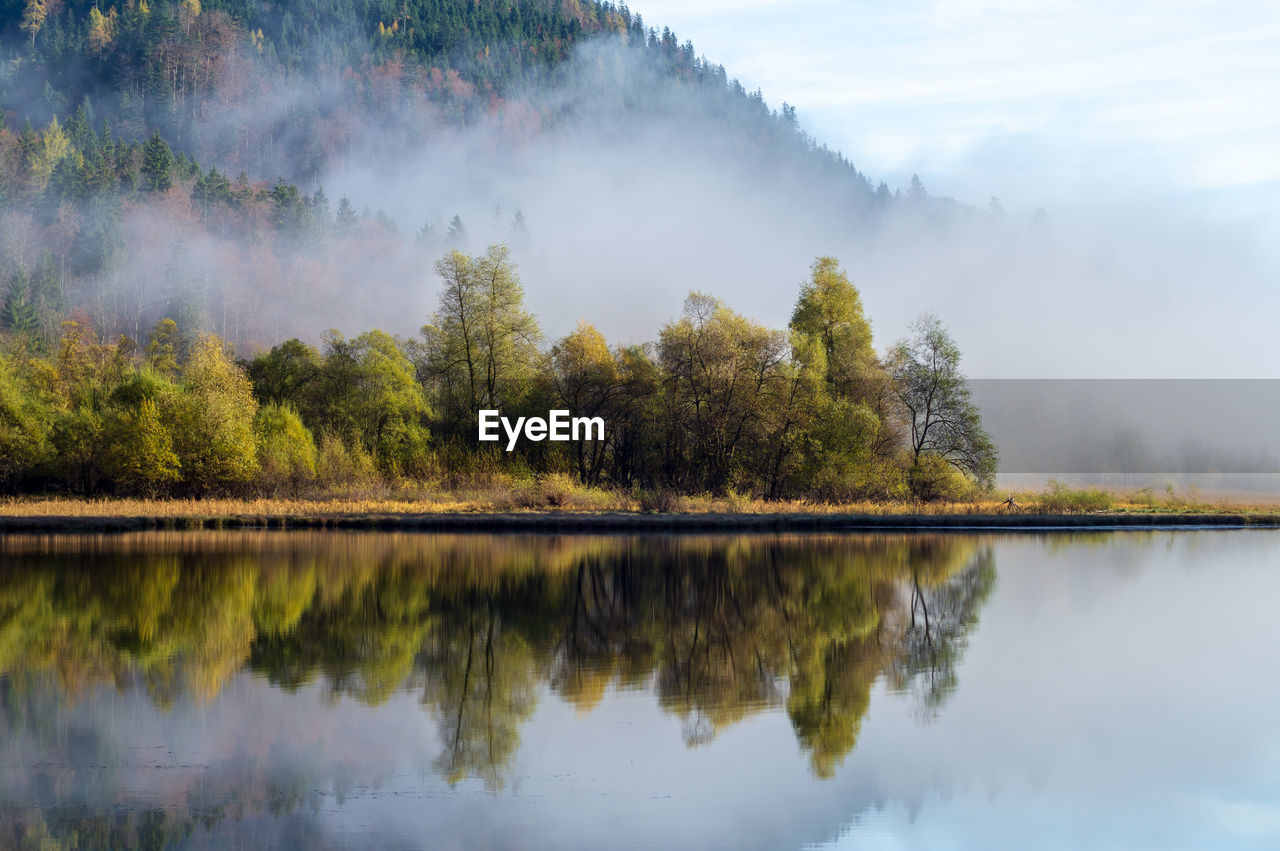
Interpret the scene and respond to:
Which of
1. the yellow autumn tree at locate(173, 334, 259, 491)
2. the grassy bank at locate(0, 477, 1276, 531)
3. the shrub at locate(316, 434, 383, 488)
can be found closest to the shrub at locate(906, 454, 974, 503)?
the grassy bank at locate(0, 477, 1276, 531)

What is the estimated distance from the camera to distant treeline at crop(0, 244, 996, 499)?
45.3 m

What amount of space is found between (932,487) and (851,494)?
11.6 ft

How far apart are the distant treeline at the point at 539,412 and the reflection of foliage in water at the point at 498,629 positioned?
15439 mm

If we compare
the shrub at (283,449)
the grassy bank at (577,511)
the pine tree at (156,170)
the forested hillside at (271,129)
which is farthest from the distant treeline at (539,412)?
the pine tree at (156,170)

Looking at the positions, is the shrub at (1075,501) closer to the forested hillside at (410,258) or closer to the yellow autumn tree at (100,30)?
the forested hillside at (410,258)

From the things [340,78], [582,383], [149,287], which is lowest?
[582,383]

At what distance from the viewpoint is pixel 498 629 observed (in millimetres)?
17547

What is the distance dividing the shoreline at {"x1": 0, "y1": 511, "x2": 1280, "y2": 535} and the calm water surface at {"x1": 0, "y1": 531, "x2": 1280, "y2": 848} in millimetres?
14519

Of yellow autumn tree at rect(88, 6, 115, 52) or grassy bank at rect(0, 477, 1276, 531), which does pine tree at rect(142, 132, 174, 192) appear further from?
grassy bank at rect(0, 477, 1276, 531)

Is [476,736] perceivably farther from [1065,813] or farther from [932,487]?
[932,487]

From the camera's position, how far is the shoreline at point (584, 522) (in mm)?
38438

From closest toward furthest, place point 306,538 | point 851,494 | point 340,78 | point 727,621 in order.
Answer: point 727,621 < point 306,538 < point 851,494 < point 340,78

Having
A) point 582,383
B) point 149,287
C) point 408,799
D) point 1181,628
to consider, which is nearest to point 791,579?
point 1181,628

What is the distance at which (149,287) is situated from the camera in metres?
101
